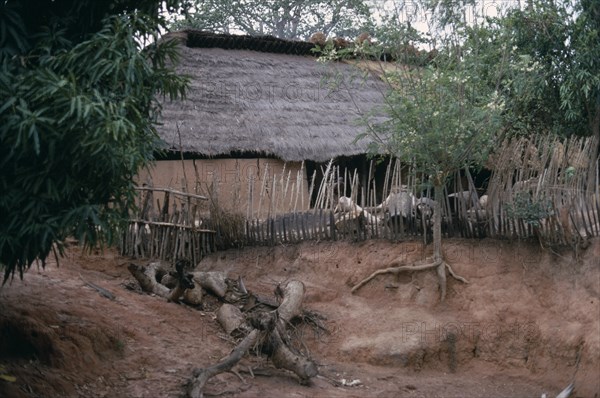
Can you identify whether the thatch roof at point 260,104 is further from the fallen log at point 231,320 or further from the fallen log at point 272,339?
the fallen log at point 231,320

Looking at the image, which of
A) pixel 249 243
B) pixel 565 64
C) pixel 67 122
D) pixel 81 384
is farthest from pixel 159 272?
pixel 565 64

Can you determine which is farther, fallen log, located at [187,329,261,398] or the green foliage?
the green foliage

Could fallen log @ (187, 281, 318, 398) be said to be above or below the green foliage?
below

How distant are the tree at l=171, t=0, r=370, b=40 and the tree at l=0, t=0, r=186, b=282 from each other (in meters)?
18.4

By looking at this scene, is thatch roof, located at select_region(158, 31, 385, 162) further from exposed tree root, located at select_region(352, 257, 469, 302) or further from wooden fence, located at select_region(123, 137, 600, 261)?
exposed tree root, located at select_region(352, 257, 469, 302)

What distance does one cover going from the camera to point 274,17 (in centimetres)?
2572

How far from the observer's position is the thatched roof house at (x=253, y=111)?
504 inches

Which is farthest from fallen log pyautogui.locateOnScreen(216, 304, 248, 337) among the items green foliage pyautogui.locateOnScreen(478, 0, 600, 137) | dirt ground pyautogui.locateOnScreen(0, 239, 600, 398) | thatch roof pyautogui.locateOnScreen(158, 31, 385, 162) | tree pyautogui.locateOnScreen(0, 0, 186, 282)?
thatch roof pyautogui.locateOnScreen(158, 31, 385, 162)

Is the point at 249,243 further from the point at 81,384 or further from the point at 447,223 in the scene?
the point at 81,384

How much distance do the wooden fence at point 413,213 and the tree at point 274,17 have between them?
48.8 feet

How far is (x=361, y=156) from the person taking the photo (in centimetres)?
1455

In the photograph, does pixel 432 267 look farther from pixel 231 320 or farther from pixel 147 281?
pixel 147 281

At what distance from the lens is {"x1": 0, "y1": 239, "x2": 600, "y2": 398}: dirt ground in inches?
270

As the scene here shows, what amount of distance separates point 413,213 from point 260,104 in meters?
5.77
